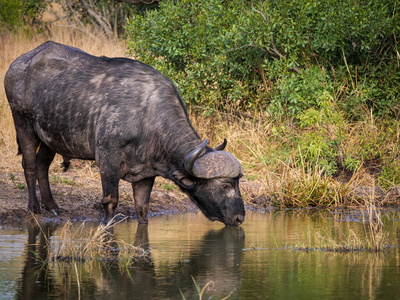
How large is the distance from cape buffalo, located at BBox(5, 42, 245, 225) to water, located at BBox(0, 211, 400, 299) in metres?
0.60

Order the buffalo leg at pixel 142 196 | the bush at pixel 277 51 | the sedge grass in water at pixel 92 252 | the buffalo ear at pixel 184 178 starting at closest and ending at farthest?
the sedge grass in water at pixel 92 252
the buffalo ear at pixel 184 178
the buffalo leg at pixel 142 196
the bush at pixel 277 51

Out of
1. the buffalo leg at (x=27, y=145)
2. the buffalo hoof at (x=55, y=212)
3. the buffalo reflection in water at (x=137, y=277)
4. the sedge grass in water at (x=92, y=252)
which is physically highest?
the buffalo leg at (x=27, y=145)

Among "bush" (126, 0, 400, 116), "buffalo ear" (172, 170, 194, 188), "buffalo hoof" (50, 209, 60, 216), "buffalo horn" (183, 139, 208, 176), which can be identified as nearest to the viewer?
"buffalo horn" (183, 139, 208, 176)

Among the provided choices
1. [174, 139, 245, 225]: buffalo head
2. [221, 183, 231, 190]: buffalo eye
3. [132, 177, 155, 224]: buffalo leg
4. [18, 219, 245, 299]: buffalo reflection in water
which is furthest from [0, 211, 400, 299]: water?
[221, 183, 231, 190]: buffalo eye

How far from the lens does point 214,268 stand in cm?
629

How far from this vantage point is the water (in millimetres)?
5316

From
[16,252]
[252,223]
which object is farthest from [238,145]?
[16,252]

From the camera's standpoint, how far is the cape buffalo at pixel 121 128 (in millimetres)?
8141

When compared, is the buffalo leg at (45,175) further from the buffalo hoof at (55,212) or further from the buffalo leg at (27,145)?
the buffalo leg at (27,145)

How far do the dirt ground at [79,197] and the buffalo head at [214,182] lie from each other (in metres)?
1.83

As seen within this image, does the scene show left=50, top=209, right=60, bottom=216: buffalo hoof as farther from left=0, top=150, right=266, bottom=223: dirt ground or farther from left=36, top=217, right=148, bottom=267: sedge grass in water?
left=36, top=217, right=148, bottom=267: sedge grass in water

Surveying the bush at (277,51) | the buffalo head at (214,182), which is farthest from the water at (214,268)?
the bush at (277,51)

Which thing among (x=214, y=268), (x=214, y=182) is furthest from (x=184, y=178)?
(x=214, y=268)

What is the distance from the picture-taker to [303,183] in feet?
35.8
